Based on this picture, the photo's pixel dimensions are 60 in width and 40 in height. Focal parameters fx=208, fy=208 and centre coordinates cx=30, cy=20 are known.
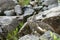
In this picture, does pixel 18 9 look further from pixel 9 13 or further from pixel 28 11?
pixel 28 11

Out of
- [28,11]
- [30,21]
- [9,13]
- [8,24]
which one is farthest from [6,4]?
[30,21]

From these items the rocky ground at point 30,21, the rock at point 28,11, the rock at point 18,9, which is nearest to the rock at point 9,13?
the rocky ground at point 30,21

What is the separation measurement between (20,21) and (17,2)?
1631 mm

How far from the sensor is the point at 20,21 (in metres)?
5.26

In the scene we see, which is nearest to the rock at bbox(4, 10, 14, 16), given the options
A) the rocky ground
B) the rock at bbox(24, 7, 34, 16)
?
the rocky ground

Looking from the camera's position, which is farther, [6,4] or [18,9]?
[6,4]

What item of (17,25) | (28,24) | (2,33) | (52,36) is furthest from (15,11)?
(52,36)

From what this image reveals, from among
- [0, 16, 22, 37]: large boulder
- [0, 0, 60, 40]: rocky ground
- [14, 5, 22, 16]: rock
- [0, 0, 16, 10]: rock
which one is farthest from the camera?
[0, 0, 16, 10]: rock

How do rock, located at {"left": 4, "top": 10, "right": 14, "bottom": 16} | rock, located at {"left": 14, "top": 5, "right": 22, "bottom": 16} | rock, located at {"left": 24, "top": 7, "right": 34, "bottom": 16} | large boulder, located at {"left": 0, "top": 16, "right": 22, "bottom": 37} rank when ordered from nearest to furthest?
1. large boulder, located at {"left": 0, "top": 16, "right": 22, "bottom": 37}
2. rock, located at {"left": 24, "top": 7, "right": 34, "bottom": 16}
3. rock, located at {"left": 14, "top": 5, "right": 22, "bottom": 16}
4. rock, located at {"left": 4, "top": 10, "right": 14, "bottom": 16}

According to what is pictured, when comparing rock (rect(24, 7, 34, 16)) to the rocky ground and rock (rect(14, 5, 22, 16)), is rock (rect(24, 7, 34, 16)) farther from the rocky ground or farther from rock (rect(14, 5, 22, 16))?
rock (rect(14, 5, 22, 16))

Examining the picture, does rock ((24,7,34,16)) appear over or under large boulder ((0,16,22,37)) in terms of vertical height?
over

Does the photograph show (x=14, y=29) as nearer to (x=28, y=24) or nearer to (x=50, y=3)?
(x=28, y=24)

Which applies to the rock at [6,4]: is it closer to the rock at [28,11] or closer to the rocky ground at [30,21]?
the rocky ground at [30,21]

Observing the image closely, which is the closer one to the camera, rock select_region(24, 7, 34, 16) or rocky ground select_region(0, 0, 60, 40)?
rocky ground select_region(0, 0, 60, 40)
